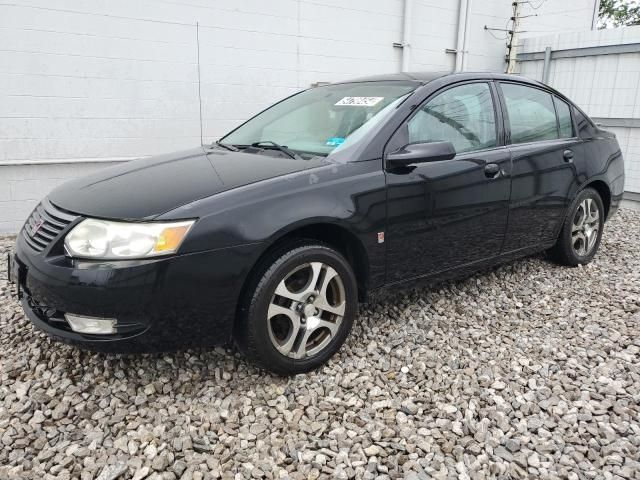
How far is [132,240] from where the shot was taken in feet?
6.73

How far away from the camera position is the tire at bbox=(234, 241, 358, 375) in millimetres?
2256

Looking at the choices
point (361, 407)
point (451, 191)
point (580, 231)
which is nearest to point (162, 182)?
point (361, 407)

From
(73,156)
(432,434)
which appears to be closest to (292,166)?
(432,434)

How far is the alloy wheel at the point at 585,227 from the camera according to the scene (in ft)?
13.0

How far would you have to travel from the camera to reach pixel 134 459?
196 cm

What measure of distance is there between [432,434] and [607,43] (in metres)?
7.06

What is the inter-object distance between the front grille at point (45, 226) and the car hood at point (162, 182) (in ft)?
0.14

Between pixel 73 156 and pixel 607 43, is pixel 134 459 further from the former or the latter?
pixel 607 43

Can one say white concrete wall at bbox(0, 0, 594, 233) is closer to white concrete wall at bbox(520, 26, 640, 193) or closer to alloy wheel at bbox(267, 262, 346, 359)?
white concrete wall at bbox(520, 26, 640, 193)

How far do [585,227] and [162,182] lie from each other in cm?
335

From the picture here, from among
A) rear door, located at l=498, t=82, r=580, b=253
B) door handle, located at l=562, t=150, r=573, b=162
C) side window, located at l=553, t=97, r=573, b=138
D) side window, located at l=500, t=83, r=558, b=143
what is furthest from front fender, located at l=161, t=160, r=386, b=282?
side window, located at l=553, t=97, r=573, b=138

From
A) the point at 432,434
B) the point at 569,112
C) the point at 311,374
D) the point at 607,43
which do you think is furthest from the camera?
the point at 607,43

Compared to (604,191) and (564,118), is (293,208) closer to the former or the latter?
(564,118)

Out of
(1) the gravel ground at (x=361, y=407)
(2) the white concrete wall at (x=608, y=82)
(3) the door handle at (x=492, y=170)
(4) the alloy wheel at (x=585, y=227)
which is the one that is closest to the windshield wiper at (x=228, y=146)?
(1) the gravel ground at (x=361, y=407)
